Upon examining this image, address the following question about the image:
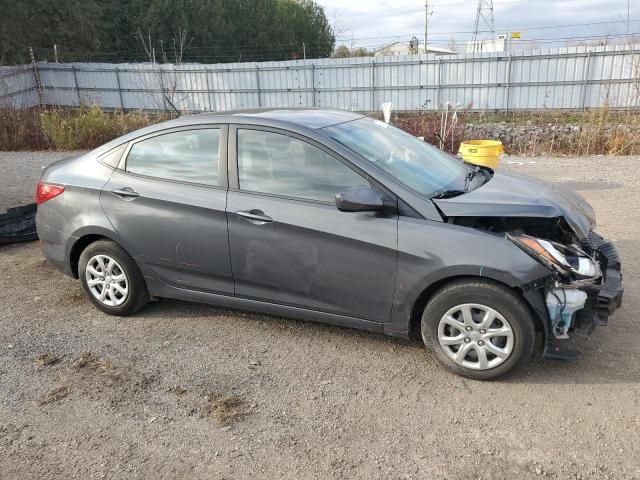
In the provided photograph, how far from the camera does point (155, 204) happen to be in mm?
4074

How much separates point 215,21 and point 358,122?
3965 centimetres

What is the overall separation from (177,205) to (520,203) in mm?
2368

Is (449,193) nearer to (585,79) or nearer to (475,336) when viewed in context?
(475,336)

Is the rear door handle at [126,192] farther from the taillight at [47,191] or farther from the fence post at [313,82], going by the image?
the fence post at [313,82]

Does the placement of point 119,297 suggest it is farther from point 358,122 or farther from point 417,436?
point 417,436

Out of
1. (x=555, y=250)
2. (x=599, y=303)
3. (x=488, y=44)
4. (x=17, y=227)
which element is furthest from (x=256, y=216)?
(x=488, y=44)

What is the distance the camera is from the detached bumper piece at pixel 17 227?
6.44 m

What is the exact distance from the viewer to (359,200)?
3371 mm

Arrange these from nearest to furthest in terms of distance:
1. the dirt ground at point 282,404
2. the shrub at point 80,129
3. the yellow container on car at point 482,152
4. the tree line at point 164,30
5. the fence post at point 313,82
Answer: the dirt ground at point 282,404, the yellow container on car at point 482,152, the shrub at point 80,129, the fence post at point 313,82, the tree line at point 164,30

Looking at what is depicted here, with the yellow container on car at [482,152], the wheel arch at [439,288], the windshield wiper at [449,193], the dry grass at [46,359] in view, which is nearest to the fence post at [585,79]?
the yellow container on car at [482,152]

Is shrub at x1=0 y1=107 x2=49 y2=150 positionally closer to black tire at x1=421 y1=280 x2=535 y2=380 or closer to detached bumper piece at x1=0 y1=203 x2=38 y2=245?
detached bumper piece at x1=0 y1=203 x2=38 y2=245

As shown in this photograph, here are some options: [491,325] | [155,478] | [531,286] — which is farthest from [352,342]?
[155,478]

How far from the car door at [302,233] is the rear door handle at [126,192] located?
2.70ft

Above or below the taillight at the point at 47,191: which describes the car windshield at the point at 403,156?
above
